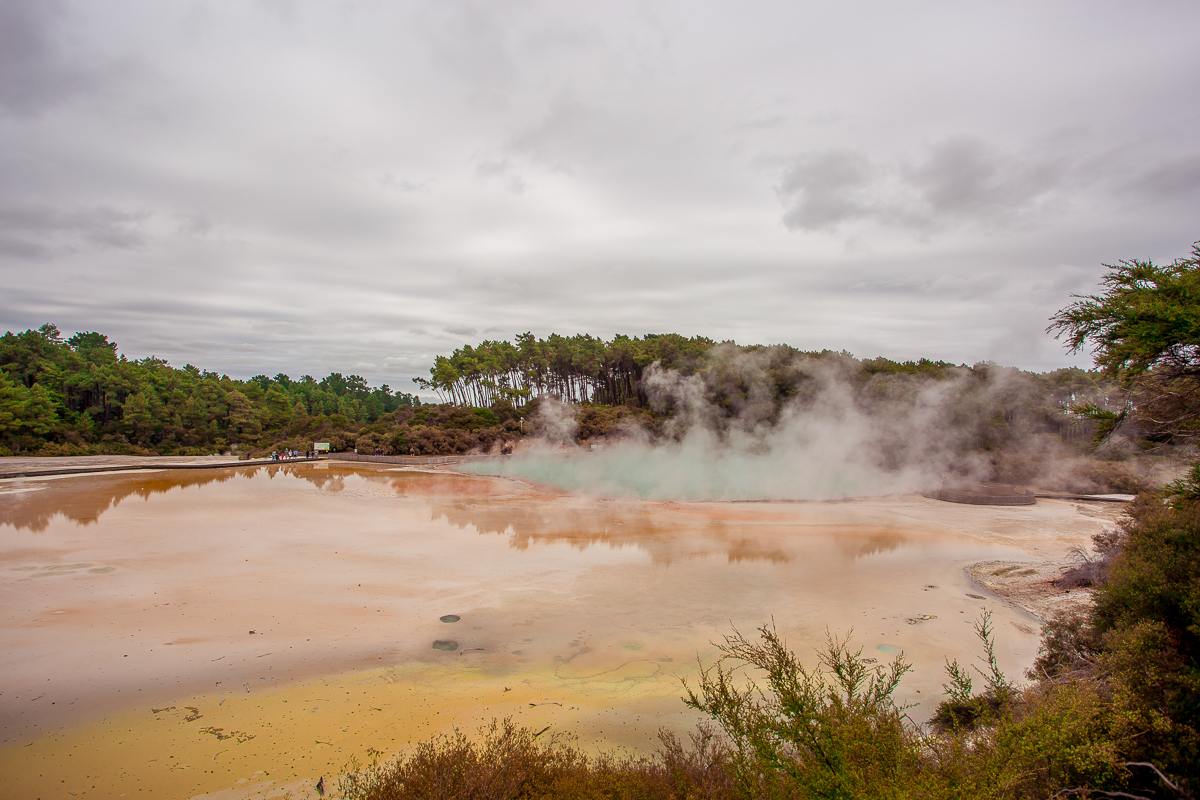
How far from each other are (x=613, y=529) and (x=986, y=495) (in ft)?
63.0

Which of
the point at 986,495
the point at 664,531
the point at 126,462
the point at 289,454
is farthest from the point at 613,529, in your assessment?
the point at 126,462

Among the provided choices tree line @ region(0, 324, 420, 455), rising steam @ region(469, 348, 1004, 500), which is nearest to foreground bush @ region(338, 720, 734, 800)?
rising steam @ region(469, 348, 1004, 500)

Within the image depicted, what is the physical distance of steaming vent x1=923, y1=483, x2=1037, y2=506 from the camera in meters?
24.3

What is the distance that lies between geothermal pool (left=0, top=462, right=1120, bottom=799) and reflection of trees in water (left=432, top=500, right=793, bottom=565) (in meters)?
0.16

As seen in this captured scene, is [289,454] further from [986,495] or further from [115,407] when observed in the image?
[986,495]

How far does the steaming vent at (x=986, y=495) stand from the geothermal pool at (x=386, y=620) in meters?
4.09

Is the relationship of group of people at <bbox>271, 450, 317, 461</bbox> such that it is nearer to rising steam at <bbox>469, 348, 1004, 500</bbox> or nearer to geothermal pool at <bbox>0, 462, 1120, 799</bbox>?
rising steam at <bbox>469, 348, 1004, 500</bbox>

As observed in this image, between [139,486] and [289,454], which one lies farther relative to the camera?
[289,454]

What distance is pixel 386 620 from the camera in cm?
966

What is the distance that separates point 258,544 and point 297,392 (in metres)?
70.1

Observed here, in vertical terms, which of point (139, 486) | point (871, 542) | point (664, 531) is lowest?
point (871, 542)

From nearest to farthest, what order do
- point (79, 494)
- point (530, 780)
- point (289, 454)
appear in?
point (530, 780) < point (79, 494) < point (289, 454)

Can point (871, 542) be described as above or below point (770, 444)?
below

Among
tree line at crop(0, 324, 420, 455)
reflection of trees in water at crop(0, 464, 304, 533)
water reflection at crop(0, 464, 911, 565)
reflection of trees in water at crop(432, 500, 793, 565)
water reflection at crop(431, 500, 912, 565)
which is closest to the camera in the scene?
reflection of trees in water at crop(432, 500, 793, 565)
